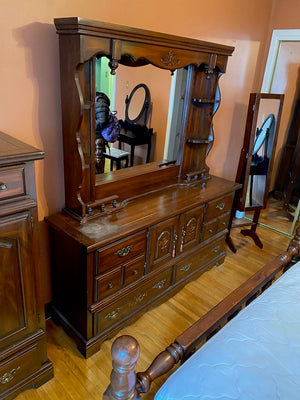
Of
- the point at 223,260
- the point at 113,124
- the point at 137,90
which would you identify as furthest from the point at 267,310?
the point at 223,260

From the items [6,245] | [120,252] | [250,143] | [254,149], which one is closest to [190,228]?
[120,252]

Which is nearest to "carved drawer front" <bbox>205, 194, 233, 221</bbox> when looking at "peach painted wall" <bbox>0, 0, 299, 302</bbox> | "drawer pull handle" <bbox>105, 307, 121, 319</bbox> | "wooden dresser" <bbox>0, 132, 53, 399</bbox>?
"drawer pull handle" <bbox>105, 307, 121, 319</bbox>

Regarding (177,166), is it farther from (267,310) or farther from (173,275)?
(267,310)

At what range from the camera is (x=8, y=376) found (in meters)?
1.39

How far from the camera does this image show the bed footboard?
2.62ft

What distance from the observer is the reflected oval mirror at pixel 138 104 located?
1.81 m

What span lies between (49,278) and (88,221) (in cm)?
54

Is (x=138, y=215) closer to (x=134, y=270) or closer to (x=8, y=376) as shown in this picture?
(x=134, y=270)

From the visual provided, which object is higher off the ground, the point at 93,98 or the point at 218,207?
the point at 93,98

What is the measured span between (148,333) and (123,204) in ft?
2.75

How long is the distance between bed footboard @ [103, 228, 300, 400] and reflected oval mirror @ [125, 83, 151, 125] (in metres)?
1.16

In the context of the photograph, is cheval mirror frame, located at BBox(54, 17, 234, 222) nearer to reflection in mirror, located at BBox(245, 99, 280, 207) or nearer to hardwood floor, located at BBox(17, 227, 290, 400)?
reflection in mirror, located at BBox(245, 99, 280, 207)

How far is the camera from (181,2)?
201 cm

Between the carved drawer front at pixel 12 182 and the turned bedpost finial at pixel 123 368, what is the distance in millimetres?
685
